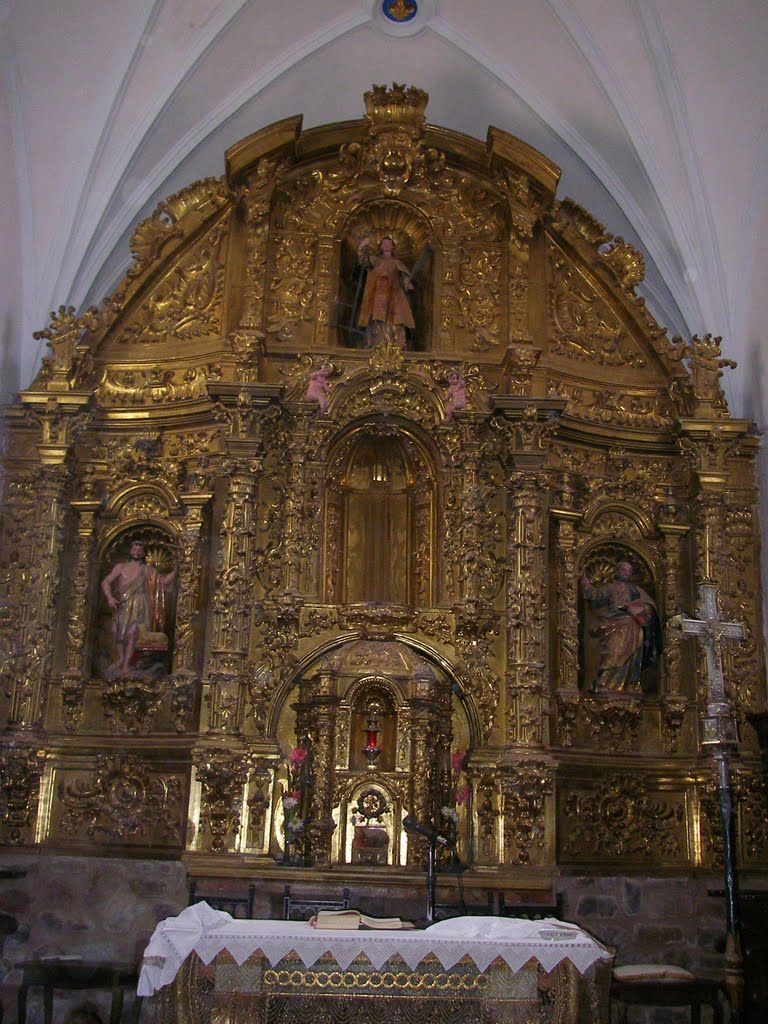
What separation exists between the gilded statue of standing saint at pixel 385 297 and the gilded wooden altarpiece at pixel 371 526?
0.80 feet

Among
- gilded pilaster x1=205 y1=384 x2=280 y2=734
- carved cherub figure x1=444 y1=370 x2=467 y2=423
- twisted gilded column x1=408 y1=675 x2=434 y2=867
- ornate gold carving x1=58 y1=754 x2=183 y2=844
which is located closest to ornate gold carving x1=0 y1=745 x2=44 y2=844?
ornate gold carving x1=58 y1=754 x2=183 y2=844

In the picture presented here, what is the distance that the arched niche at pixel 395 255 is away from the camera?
1455cm

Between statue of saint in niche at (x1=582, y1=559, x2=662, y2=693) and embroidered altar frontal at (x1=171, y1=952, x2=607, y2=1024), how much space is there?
5357 mm

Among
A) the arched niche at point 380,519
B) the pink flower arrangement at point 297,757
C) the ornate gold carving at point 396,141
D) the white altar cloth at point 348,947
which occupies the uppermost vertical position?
the ornate gold carving at point 396,141

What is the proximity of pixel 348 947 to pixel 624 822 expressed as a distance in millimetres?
5839

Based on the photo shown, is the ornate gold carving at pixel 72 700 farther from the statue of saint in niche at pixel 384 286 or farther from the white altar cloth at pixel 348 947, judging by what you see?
the white altar cloth at pixel 348 947

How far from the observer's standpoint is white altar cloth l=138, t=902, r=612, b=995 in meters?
7.91

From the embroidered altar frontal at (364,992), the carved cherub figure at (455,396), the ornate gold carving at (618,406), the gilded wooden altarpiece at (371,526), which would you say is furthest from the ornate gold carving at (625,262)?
the embroidered altar frontal at (364,992)


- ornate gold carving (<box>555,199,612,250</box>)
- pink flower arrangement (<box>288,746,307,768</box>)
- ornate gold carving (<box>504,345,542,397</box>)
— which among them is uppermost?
ornate gold carving (<box>555,199,612,250</box>)

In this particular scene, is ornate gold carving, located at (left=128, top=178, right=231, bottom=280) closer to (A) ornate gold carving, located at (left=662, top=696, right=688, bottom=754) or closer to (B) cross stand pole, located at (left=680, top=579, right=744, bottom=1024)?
(B) cross stand pole, located at (left=680, top=579, right=744, bottom=1024)

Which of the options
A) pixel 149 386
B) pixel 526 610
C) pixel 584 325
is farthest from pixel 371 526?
pixel 584 325

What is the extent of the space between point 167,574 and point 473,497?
3455 millimetres

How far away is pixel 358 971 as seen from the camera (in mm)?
8031

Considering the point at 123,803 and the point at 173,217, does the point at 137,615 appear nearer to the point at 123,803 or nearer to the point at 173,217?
the point at 123,803
